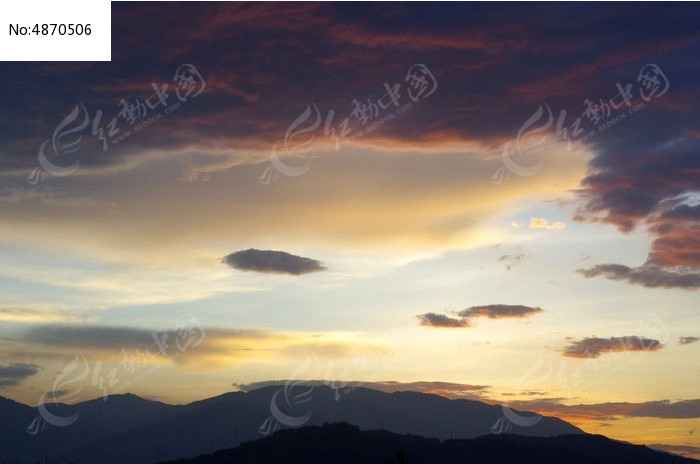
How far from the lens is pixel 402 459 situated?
60.3m

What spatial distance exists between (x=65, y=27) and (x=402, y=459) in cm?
6694

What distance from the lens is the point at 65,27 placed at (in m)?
98.8

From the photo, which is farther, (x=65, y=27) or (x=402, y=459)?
(x=65, y=27)

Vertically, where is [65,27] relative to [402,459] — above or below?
above
